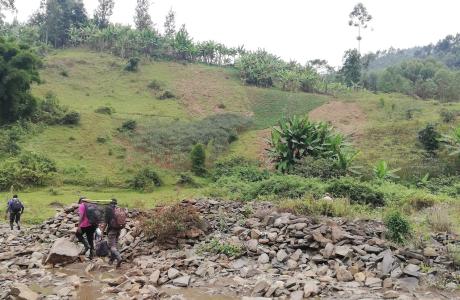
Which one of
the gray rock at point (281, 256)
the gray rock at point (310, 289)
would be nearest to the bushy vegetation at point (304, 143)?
the gray rock at point (281, 256)

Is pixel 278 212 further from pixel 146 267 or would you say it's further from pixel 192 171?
pixel 192 171

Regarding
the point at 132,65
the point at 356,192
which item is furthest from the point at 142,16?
the point at 356,192

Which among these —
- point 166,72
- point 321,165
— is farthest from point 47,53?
point 321,165

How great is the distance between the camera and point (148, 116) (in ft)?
166

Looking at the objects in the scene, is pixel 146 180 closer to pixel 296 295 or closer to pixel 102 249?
pixel 102 249

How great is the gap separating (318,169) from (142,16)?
247 ft

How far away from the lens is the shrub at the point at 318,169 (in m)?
24.9

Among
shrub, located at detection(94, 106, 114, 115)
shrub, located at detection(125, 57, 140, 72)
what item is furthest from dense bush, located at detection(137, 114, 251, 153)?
shrub, located at detection(125, 57, 140, 72)

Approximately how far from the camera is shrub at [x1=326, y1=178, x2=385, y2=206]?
61.4 ft

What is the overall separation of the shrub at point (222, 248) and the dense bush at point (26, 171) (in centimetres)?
1988

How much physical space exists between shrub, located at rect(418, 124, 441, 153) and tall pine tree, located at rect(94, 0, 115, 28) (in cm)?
7072

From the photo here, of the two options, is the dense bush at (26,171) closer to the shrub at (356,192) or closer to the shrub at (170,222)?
the shrub at (170,222)

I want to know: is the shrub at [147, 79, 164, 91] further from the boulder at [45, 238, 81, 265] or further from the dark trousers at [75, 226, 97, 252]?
the boulder at [45, 238, 81, 265]

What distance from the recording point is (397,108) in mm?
58219
